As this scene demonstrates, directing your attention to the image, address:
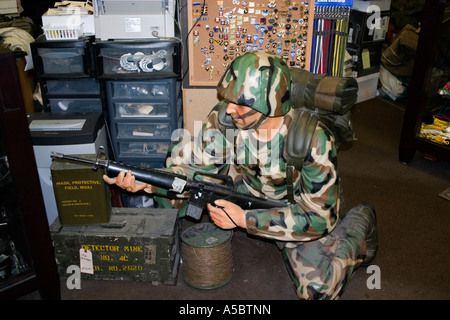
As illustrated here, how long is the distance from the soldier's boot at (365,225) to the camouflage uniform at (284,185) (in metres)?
0.04

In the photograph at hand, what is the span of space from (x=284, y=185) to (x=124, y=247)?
0.87 metres

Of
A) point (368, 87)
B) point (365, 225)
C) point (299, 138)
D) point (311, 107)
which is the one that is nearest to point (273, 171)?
point (299, 138)

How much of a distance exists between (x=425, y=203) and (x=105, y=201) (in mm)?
2184

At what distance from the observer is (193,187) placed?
2.08 metres

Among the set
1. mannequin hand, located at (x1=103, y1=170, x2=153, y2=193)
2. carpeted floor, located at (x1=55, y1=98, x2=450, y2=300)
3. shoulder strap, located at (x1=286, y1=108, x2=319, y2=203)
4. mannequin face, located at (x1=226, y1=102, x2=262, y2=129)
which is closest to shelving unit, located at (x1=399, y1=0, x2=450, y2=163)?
carpeted floor, located at (x1=55, y1=98, x2=450, y2=300)

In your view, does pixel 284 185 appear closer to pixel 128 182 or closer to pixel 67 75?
pixel 128 182

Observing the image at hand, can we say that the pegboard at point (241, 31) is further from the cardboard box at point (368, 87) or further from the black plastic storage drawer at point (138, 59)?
the cardboard box at point (368, 87)

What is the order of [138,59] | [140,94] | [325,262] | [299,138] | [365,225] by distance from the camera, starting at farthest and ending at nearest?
[140,94]
[138,59]
[365,225]
[325,262]
[299,138]

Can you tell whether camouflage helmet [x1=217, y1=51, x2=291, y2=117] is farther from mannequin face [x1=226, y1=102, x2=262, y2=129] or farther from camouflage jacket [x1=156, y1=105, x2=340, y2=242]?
camouflage jacket [x1=156, y1=105, x2=340, y2=242]

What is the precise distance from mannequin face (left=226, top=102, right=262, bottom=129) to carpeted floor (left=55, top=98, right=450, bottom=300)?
35.5 inches

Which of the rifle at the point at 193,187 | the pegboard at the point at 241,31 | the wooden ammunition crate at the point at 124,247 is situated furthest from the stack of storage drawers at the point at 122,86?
the rifle at the point at 193,187

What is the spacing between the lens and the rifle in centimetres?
202

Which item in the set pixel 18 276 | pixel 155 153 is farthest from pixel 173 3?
pixel 18 276
